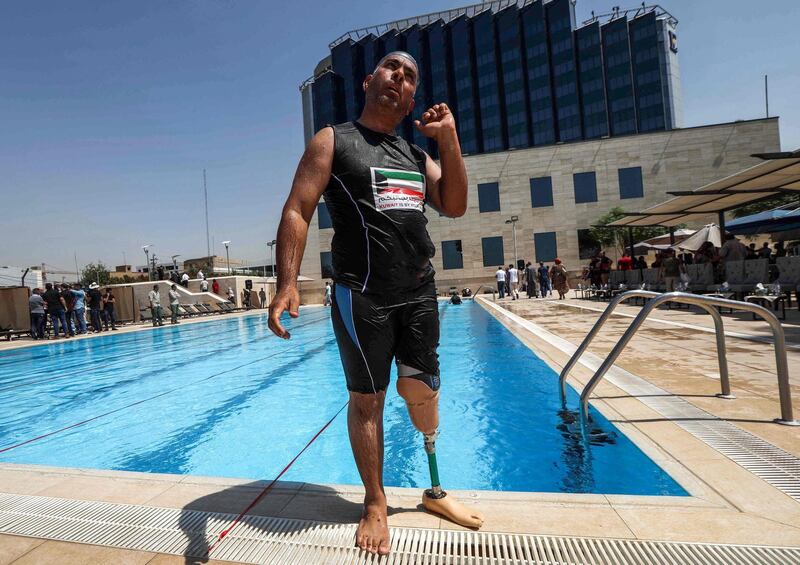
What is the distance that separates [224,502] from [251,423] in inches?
101

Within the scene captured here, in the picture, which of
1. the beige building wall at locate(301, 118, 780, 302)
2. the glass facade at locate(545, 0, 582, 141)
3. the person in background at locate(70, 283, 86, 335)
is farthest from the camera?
the glass facade at locate(545, 0, 582, 141)

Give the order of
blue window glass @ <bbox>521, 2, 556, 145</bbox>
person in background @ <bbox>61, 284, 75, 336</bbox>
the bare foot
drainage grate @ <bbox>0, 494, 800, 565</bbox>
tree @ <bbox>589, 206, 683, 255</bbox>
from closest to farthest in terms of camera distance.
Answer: drainage grate @ <bbox>0, 494, 800, 565</bbox> → the bare foot → person in background @ <bbox>61, 284, 75, 336</bbox> → tree @ <bbox>589, 206, 683, 255</bbox> → blue window glass @ <bbox>521, 2, 556, 145</bbox>

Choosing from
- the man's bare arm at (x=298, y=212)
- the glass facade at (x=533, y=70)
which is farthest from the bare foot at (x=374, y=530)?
the glass facade at (x=533, y=70)

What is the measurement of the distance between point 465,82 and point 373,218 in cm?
6662

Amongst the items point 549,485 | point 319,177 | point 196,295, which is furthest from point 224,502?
point 196,295

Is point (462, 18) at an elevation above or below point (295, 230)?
above

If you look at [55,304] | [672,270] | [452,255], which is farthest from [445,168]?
[452,255]

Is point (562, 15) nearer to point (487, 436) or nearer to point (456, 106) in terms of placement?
→ point (456, 106)

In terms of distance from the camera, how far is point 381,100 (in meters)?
1.95

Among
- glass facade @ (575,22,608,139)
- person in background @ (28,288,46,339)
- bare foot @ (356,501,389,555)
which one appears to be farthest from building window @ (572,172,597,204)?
glass facade @ (575,22,608,139)

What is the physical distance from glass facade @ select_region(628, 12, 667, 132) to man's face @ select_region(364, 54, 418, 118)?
69597 millimetres

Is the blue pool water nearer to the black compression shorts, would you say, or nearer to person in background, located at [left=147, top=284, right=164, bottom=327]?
→ the black compression shorts

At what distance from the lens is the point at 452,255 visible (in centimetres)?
3089

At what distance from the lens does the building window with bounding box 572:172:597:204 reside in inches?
1151
